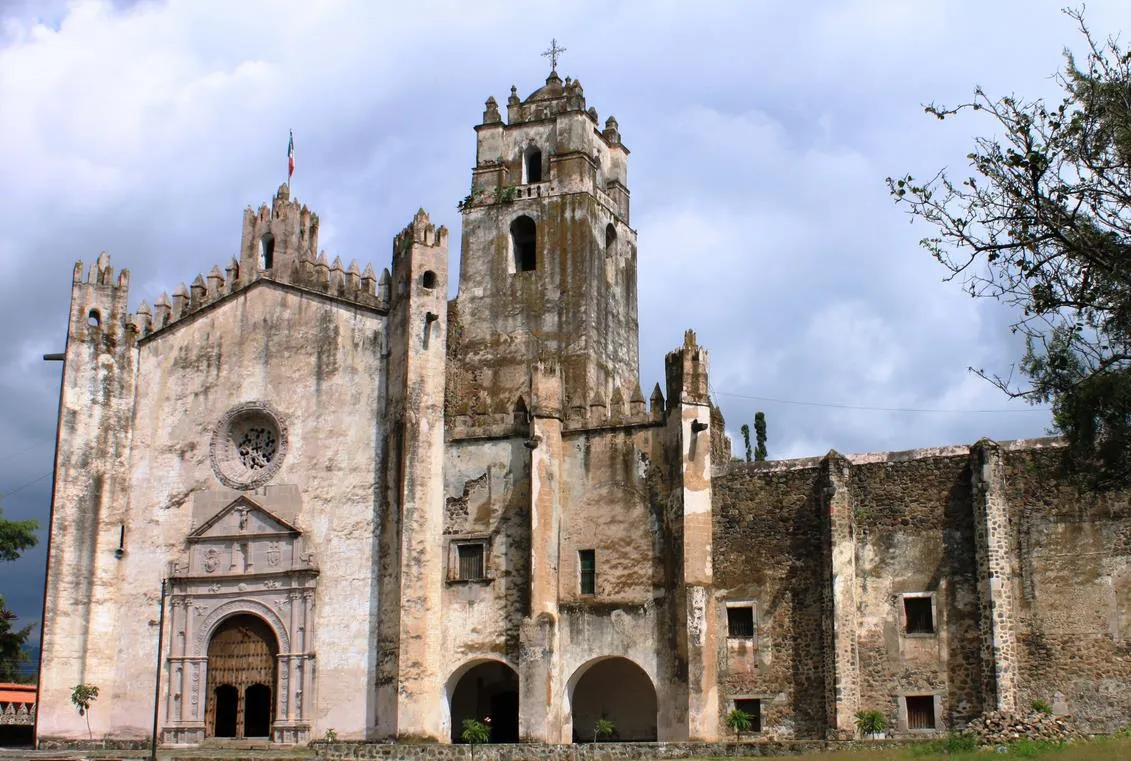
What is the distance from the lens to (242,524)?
120 feet

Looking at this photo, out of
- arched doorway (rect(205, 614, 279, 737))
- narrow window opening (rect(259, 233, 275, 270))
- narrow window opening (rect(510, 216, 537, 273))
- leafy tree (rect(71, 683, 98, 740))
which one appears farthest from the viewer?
narrow window opening (rect(510, 216, 537, 273))

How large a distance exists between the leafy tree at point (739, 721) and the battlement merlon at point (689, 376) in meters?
7.32

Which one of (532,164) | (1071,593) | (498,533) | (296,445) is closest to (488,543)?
(498,533)

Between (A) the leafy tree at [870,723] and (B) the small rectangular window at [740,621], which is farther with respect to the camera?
(B) the small rectangular window at [740,621]

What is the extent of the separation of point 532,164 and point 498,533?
13185mm

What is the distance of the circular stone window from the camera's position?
36.9 metres

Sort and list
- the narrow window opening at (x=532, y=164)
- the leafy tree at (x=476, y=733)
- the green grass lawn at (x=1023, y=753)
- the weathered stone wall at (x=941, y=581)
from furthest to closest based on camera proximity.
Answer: the narrow window opening at (x=532, y=164)
the leafy tree at (x=476, y=733)
the weathered stone wall at (x=941, y=581)
the green grass lawn at (x=1023, y=753)

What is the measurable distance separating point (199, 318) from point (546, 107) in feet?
40.6

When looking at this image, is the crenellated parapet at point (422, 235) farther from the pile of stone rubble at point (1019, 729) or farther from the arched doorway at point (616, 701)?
the pile of stone rubble at point (1019, 729)

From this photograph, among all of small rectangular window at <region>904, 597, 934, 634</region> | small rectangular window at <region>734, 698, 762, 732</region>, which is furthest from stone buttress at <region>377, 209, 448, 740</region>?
small rectangular window at <region>904, 597, 934, 634</region>

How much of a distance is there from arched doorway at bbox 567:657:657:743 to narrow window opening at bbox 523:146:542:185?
50.0ft

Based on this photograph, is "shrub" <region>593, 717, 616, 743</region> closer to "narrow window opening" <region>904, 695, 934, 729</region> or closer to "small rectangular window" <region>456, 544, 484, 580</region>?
"small rectangular window" <region>456, 544, 484, 580</region>

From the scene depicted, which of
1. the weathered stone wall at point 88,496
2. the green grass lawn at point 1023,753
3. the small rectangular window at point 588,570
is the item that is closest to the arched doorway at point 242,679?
the weathered stone wall at point 88,496

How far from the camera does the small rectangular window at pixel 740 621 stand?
3253 centimetres
